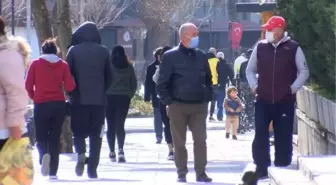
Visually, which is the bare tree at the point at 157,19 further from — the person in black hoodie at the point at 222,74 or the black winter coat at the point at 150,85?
the black winter coat at the point at 150,85

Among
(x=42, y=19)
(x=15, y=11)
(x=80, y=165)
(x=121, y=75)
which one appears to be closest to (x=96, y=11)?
(x=15, y=11)

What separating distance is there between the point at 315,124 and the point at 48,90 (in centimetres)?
352

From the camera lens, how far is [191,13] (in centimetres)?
5884

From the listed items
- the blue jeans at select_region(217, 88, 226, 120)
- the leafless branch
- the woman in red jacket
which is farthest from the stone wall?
the leafless branch

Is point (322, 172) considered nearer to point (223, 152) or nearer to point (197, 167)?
point (197, 167)

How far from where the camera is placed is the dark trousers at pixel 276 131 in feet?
38.1

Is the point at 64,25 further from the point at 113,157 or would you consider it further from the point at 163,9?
the point at 163,9

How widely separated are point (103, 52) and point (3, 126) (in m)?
4.71

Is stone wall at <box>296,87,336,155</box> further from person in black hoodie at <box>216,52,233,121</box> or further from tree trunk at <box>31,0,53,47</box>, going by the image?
person in black hoodie at <box>216,52,233,121</box>

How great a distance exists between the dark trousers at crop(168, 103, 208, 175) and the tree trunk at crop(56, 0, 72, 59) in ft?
24.9

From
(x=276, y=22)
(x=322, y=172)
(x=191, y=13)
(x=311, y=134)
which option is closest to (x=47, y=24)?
(x=311, y=134)

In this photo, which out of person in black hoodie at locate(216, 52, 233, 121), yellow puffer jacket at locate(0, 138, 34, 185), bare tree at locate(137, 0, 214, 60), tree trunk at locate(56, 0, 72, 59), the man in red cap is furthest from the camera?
bare tree at locate(137, 0, 214, 60)

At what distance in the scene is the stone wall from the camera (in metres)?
12.3

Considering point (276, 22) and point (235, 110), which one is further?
point (235, 110)
